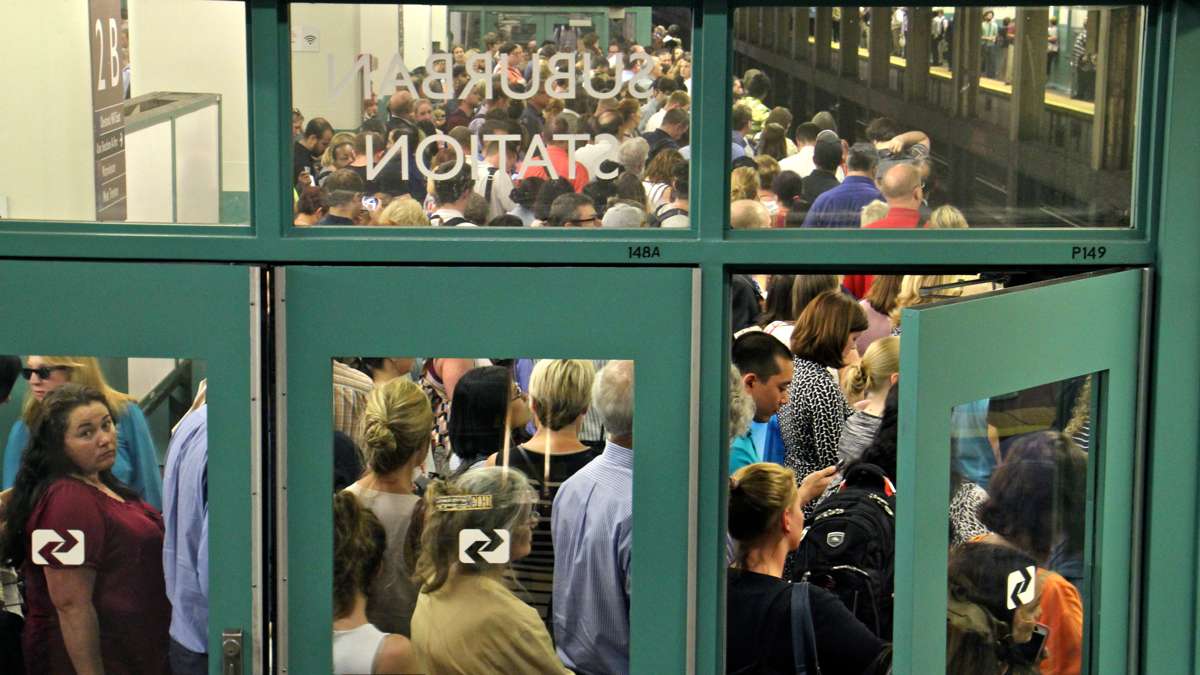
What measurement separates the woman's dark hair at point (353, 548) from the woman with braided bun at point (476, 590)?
0.11m

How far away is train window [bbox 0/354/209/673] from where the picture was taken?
158 inches

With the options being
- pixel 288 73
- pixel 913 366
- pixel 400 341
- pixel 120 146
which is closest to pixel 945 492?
pixel 913 366

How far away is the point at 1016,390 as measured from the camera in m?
3.78

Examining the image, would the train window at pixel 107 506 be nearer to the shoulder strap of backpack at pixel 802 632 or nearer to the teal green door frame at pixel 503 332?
the teal green door frame at pixel 503 332

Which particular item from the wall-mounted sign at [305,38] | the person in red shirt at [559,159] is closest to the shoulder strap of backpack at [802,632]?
the person in red shirt at [559,159]

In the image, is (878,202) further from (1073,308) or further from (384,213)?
(384,213)

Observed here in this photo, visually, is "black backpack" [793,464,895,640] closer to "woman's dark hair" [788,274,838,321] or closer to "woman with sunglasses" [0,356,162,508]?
"woman's dark hair" [788,274,838,321]

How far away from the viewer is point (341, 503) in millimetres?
4047

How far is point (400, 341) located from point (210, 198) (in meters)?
0.57

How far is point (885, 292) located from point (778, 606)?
0.81 metres

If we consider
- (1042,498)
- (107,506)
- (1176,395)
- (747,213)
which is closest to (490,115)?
(747,213)

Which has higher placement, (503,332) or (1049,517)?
(503,332)

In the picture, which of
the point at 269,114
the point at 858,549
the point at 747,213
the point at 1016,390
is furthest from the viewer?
the point at 858,549

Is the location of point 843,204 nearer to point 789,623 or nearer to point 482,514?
point 789,623
